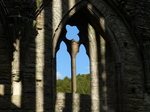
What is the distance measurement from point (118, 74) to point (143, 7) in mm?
2027

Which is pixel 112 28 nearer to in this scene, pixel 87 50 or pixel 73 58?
pixel 87 50

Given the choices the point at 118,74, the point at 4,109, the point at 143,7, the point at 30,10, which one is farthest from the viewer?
the point at 143,7

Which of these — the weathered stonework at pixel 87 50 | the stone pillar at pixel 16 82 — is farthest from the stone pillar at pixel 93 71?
the stone pillar at pixel 16 82

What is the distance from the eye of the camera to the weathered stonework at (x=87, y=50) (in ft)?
22.1

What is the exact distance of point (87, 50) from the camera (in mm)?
9180

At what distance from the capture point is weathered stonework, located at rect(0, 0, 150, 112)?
22.1ft

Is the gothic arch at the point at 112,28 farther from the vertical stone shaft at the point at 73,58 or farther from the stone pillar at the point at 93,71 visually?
the vertical stone shaft at the point at 73,58

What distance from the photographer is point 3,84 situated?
6.57m

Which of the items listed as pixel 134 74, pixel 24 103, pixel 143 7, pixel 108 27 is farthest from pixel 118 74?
pixel 24 103

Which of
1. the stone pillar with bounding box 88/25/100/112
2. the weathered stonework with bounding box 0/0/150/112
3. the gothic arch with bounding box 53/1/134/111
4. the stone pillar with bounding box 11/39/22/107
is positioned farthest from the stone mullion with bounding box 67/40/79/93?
the stone pillar with bounding box 11/39/22/107

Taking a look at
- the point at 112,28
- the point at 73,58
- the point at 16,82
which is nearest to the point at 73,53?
the point at 73,58

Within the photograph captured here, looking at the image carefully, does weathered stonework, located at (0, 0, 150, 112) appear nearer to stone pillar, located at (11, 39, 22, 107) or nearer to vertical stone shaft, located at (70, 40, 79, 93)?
stone pillar, located at (11, 39, 22, 107)

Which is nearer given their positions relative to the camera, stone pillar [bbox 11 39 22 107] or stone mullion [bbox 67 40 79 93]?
stone pillar [bbox 11 39 22 107]

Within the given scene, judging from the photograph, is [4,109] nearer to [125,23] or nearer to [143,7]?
[125,23]
